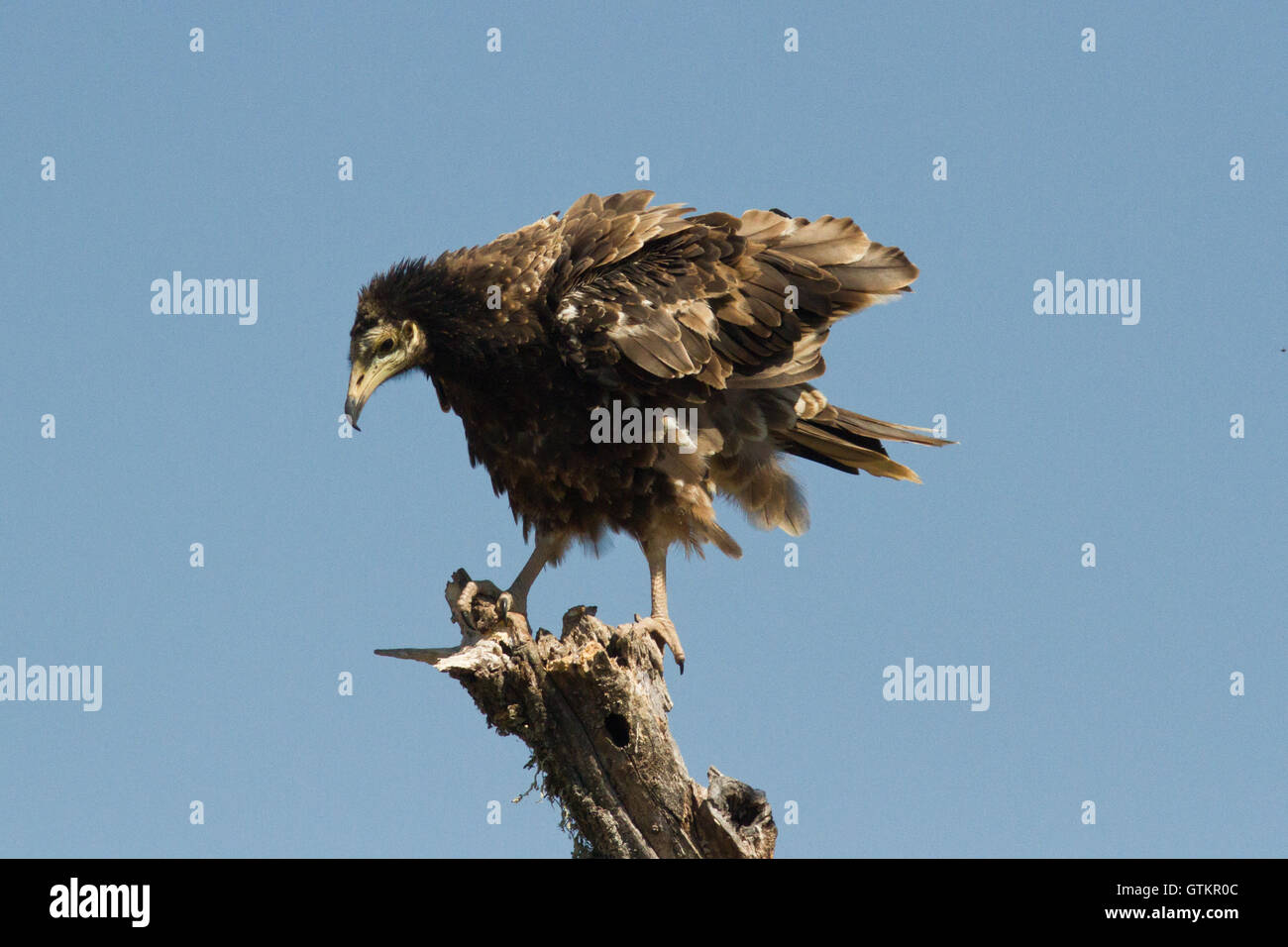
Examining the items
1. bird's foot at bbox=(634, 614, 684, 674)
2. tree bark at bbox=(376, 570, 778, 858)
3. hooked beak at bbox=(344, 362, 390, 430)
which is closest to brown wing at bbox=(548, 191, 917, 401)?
hooked beak at bbox=(344, 362, 390, 430)

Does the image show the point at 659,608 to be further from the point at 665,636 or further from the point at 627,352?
the point at 627,352

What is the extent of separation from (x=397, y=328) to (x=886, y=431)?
3.19m

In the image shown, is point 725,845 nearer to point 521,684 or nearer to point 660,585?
point 521,684

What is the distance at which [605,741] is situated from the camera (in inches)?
268

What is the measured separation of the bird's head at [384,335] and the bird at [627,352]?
10 millimetres

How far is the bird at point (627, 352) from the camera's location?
26.1 feet

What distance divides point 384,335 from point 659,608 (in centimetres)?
219

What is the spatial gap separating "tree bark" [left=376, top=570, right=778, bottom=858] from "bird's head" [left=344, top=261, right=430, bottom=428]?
1.90 m

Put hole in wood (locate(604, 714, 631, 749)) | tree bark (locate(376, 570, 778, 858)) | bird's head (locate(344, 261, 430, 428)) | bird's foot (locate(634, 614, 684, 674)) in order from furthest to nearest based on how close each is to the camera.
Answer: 1. bird's head (locate(344, 261, 430, 428))
2. bird's foot (locate(634, 614, 684, 674))
3. hole in wood (locate(604, 714, 631, 749))
4. tree bark (locate(376, 570, 778, 858))

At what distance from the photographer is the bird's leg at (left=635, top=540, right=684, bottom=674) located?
7.85 m

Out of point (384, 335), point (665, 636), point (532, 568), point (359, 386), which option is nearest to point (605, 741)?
point (665, 636)
